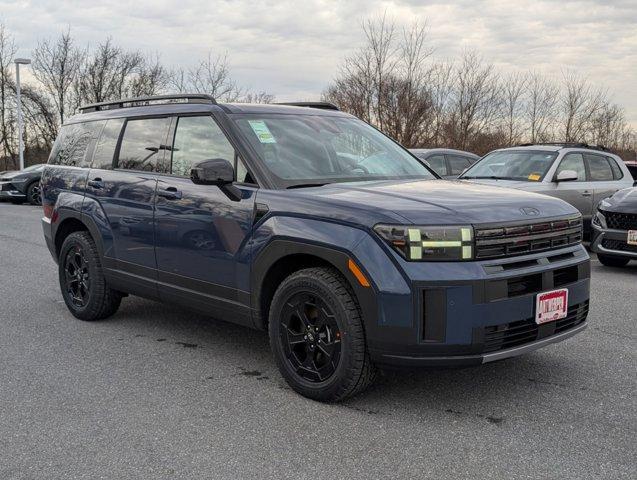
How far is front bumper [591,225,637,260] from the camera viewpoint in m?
8.09

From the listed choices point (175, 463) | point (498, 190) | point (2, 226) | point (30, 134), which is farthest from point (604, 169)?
point (30, 134)

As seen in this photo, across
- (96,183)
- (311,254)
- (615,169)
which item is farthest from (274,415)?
(615,169)

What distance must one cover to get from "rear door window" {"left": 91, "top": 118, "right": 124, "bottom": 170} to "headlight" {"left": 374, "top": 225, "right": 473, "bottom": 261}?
3.07 meters

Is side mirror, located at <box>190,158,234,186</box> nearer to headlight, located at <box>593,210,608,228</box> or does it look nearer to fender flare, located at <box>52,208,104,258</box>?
fender flare, located at <box>52,208,104,258</box>

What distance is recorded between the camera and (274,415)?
362 cm

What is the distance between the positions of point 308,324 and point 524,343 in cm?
120

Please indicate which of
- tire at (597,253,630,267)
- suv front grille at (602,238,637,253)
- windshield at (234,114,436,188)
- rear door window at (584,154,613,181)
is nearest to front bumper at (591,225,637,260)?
suv front grille at (602,238,637,253)

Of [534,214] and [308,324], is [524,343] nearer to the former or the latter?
[534,214]

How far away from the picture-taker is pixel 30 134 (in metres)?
39.7

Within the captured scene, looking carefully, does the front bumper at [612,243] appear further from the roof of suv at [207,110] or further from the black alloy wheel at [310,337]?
the black alloy wheel at [310,337]

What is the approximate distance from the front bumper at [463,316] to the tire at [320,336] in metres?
0.14

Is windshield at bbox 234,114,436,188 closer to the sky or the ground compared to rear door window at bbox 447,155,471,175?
closer to the sky

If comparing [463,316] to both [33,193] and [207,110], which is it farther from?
[33,193]

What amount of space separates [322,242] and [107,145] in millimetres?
2790
